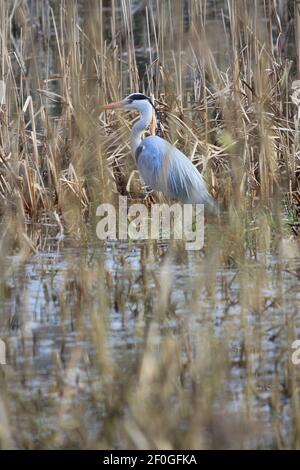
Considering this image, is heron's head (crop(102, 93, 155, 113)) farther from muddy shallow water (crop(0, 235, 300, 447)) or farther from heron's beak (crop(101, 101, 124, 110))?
muddy shallow water (crop(0, 235, 300, 447))

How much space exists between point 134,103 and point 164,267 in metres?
2.39

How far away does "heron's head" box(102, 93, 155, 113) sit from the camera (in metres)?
6.46

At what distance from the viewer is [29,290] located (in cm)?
453

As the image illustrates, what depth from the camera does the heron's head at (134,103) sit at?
255 inches

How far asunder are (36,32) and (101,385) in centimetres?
835

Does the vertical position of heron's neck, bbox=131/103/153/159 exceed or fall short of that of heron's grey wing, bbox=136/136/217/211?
it exceeds it

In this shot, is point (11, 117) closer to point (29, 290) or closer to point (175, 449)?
point (29, 290)

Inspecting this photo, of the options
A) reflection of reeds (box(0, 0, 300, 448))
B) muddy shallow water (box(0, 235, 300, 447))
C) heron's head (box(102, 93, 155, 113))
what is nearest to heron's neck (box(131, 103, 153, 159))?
heron's head (box(102, 93, 155, 113))

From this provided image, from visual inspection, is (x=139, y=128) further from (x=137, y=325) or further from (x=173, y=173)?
(x=137, y=325)

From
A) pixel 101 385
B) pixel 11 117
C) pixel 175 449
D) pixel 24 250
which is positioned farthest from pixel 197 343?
pixel 11 117

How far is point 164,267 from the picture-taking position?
4.30 meters

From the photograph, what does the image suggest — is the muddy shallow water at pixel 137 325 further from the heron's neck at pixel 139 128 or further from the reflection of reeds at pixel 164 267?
the heron's neck at pixel 139 128

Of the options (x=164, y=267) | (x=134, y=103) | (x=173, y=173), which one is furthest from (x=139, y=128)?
(x=164, y=267)

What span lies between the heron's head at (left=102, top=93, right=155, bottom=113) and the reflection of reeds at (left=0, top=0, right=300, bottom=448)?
0.17 metres
